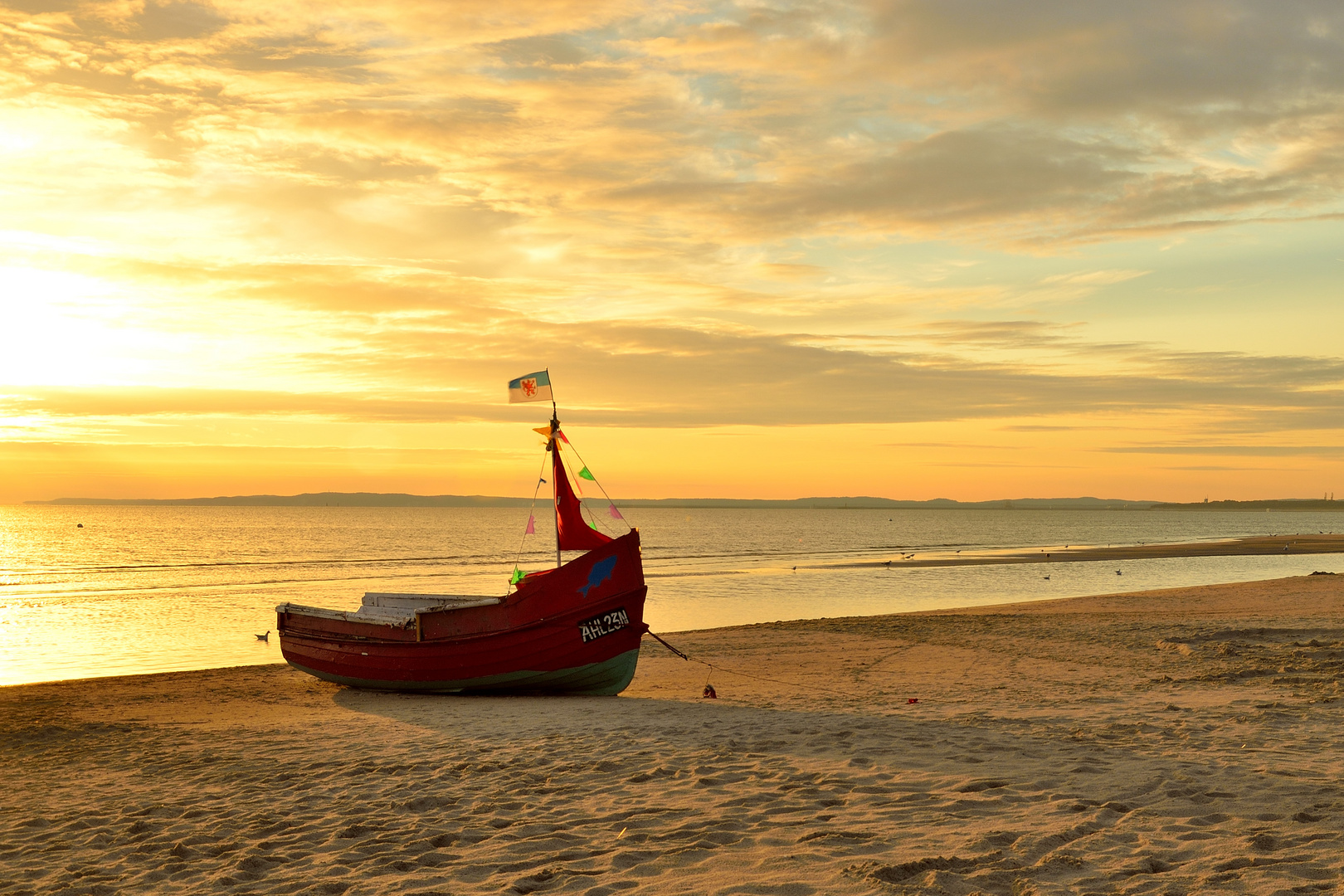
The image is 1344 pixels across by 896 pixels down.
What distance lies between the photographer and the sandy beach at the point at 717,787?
5.60m

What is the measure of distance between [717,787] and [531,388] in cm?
849

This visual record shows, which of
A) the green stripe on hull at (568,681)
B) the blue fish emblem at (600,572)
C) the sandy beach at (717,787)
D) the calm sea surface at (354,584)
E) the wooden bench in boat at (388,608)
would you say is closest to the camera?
the sandy beach at (717,787)

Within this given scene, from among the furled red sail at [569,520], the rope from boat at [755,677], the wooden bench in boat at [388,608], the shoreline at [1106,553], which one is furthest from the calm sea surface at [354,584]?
the furled red sail at [569,520]

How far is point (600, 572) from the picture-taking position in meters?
13.8

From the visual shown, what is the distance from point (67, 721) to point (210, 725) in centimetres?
221

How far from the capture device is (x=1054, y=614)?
24.8 metres

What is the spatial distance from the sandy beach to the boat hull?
17.7 inches

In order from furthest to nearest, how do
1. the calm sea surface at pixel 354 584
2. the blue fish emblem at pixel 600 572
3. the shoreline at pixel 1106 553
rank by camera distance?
1. the shoreline at pixel 1106 553
2. the calm sea surface at pixel 354 584
3. the blue fish emblem at pixel 600 572

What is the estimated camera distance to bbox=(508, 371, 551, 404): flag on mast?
14.6m

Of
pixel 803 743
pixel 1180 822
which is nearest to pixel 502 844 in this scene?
pixel 803 743

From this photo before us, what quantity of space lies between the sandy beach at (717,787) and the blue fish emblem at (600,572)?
1701 mm

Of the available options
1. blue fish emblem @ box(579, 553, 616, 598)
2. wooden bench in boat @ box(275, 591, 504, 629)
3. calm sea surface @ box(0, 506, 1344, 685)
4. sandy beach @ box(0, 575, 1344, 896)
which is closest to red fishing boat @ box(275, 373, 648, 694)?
blue fish emblem @ box(579, 553, 616, 598)

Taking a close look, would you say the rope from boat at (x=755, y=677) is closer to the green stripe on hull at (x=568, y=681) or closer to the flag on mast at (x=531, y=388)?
the green stripe on hull at (x=568, y=681)

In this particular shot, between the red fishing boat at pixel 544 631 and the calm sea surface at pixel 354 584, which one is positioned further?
the calm sea surface at pixel 354 584
